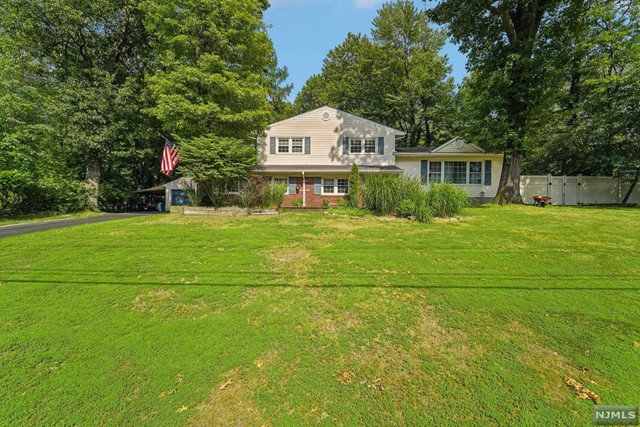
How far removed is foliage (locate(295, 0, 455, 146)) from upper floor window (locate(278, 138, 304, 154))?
12969 millimetres

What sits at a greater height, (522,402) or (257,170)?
(257,170)

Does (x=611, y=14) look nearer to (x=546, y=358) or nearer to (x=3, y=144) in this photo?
(x=546, y=358)

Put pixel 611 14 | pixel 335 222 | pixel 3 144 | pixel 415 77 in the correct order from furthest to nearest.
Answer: pixel 415 77
pixel 611 14
pixel 3 144
pixel 335 222

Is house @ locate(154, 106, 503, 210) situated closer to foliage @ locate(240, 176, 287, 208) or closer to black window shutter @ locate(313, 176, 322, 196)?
black window shutter @ locate(313, 176, 322, 196)

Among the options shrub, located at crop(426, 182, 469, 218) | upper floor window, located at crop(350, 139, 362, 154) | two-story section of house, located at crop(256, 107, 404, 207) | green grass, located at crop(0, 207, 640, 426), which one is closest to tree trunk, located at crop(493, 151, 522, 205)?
two-story section of house, located at crop(256, 107, 404, 207)

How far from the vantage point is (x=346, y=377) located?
8.60 ft

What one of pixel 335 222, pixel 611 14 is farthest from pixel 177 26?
pixel 611 14

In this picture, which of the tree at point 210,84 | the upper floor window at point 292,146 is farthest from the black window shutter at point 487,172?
the tree at point 210,84

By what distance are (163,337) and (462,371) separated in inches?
129

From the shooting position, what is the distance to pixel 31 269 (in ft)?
16.8

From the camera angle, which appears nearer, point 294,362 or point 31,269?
point 294,362

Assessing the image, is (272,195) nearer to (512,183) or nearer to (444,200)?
(444,200)

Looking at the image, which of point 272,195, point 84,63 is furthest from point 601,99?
point 84,63

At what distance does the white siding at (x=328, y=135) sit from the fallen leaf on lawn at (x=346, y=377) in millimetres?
17795
